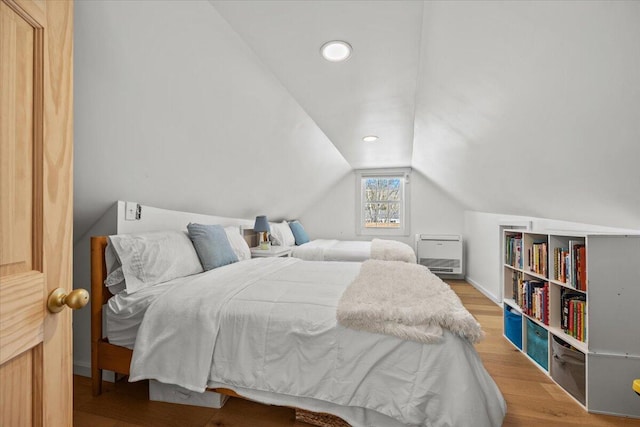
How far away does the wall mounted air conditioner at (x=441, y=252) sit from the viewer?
186 inches

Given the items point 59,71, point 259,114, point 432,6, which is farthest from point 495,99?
point 59,71

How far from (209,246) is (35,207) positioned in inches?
71.5

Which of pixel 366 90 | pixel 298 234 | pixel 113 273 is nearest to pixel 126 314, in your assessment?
pixel 113 273

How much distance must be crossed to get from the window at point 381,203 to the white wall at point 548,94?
3.09 metres

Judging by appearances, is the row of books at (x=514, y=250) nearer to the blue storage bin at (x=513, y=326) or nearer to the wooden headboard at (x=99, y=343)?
the blue storage bin at (x=513, y=326)

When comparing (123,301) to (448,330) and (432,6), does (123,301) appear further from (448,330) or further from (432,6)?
(432,6)

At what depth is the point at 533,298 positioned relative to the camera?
7.05ft

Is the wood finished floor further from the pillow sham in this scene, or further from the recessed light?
the recessed light

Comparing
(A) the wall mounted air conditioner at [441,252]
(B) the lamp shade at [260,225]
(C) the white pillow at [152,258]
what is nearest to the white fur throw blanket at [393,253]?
(A) the wall mounted air conditioner at [441,252]

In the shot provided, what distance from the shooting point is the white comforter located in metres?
1.25

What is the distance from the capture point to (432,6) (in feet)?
4.42

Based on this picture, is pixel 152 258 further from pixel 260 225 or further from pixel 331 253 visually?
pixel 331 253

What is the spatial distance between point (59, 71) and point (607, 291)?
7.92 feet

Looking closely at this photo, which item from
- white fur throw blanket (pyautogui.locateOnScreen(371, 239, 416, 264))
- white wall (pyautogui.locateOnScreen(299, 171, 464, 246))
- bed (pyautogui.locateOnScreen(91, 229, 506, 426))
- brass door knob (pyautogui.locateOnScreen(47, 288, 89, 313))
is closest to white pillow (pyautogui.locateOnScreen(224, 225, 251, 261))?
bed (pyautogui.locateOnScreen(91, 229, 506, 426))
